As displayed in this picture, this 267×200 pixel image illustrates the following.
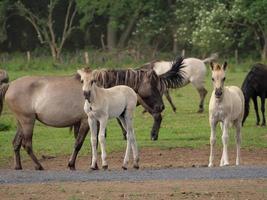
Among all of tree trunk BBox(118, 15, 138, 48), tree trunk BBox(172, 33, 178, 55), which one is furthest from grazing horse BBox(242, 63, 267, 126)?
tree trunk BBox(118, 15, 138, 48)

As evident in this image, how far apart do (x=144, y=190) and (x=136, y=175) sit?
1.84 m

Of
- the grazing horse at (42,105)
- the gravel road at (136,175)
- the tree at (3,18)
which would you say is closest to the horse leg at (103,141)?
the gravel road at (136,175)

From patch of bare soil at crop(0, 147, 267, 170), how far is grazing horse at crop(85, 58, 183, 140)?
1.20m

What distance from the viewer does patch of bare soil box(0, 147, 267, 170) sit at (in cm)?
2122

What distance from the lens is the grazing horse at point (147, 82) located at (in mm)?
21031

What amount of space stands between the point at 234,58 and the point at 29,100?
44.5 metres

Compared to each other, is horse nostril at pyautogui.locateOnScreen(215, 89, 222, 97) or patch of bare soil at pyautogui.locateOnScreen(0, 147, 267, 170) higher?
horse nostril at pyautogui.locateOnScreen(215, 89, 222, 97)

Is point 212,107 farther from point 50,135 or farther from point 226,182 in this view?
point 50,135

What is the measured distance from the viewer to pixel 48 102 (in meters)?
19.8

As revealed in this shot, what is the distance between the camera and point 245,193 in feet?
50.0

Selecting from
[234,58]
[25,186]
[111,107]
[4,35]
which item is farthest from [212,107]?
[4,35]

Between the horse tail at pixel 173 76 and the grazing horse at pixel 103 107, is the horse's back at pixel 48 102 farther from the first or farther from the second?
the horse tail at pixel 173 76

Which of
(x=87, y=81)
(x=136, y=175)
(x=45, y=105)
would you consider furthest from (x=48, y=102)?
(x=136, y=175)

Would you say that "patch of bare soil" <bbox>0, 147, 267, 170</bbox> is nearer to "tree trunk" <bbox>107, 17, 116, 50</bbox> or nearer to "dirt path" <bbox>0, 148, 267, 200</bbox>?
"dirt path" <bbox>0, 148, 267, 200</bbox>
